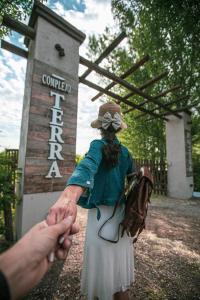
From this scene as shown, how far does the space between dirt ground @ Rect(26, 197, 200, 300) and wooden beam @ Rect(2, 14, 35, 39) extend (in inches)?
164

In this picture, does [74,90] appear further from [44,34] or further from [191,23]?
[191,23]

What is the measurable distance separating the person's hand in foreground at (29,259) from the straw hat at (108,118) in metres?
1.07

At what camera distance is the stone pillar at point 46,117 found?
3.01 meters

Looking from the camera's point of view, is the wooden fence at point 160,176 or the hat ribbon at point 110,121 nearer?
the hat ribbon at point 110,121

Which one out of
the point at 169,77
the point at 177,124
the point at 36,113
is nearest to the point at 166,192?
the point at 177,124

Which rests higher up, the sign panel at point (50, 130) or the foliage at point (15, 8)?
the foliage at point (15, 8)

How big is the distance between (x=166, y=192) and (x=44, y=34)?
879 cm

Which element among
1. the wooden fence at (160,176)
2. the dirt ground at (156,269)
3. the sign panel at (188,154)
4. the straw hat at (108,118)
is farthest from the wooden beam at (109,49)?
the wooden fence at (160,176)

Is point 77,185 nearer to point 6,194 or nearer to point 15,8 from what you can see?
point 6,194

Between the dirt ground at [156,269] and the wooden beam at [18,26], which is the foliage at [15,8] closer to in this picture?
the wooden beam at [18,26]

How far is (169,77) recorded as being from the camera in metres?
10.3

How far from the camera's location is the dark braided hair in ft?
4.45

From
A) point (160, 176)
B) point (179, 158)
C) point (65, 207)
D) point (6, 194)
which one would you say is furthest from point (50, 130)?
point (160, 176)

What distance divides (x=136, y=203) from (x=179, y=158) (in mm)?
8272
